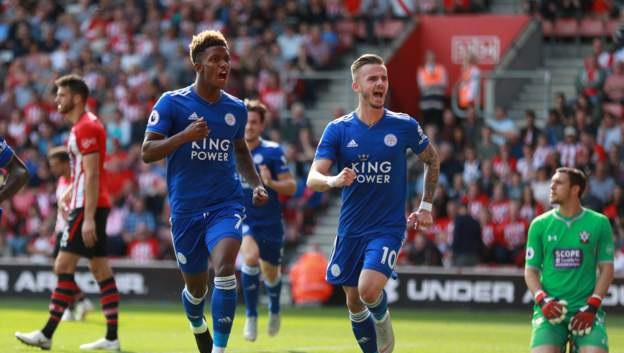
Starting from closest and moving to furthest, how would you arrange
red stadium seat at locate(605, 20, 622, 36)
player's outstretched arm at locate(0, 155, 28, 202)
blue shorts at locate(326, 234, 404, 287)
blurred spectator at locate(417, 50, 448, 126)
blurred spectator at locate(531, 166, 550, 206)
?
player's outstretched arm at locate(0, 155, 28, 202), blue shorts at locate(326, 234, 404, 287), blurred spectator at locate(531, 166, 550, 206), blurred spectator at locate(417, 50, 448, 126), red stadium seat at locate(605, 20, 622, 36)

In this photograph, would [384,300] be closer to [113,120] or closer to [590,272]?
[590,272]

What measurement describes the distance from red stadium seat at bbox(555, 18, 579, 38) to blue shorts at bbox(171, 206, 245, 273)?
741 inches

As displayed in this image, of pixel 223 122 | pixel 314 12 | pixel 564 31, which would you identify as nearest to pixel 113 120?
A: pixel 314 12

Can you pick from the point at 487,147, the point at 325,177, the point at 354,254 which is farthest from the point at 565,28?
the point at 325,177

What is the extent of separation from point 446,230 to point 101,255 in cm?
1133

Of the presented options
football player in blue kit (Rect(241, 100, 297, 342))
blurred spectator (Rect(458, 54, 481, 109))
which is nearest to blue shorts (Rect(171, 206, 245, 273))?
football player in blue kit (Rect(241, 100, 297, 342))

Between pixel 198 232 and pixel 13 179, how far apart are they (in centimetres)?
157

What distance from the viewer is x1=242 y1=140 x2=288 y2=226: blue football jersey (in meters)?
15.7

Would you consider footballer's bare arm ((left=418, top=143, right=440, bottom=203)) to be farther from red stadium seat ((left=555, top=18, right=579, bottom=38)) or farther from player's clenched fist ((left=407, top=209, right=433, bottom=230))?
red stadium seat ((left=555, top=18, right=579, bottom=38))

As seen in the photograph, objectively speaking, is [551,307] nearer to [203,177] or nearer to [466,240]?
[203,177]

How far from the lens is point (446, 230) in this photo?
2455cm

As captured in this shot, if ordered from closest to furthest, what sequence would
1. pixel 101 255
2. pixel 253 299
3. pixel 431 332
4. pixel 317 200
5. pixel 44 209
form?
1. pixel 101 255
2. pixel 253 299
3. pixel 431 332
4. pixel 317 200
5. pixel 44 209

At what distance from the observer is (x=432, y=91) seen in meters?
27.4

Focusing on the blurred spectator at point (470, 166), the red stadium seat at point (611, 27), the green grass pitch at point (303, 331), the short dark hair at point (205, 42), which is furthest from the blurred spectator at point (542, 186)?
the short dark hair at point (205, 42)
